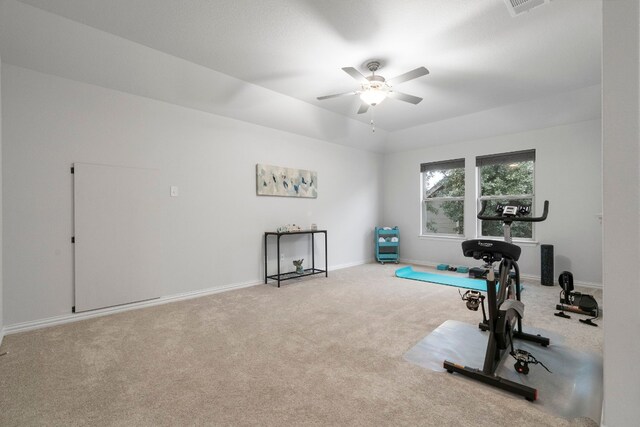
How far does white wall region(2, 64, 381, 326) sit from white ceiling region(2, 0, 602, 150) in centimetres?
88

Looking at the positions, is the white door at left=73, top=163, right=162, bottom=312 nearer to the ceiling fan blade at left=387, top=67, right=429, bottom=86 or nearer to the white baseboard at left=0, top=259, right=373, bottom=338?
the white baseboard at left=0, top=259, right=373, bottom=338

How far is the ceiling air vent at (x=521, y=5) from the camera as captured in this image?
A: 7.35 feet

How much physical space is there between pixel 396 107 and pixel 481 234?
117 inches

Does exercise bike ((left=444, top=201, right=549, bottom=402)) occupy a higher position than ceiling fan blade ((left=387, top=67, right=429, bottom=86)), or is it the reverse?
ceiling fan blade ((left=387, top=67, right=429, bottom=86))

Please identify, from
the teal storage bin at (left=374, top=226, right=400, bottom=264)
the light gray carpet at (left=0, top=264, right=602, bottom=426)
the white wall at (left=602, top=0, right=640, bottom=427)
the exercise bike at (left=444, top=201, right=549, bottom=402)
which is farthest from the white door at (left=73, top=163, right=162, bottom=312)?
the teal storage bin at (left=374, top=226, right=400, bottom=264)

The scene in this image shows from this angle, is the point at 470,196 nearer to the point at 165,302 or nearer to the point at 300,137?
the point at 300,137

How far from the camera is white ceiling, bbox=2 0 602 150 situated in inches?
96.3

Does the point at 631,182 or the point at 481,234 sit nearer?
the point at 631,182

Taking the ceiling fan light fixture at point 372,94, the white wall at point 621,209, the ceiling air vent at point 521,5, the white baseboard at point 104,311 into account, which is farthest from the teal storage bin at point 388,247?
the white wall at point 621,209

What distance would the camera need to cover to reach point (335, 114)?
5121mm

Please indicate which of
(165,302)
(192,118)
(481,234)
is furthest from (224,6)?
(481,234)

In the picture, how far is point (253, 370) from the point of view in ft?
6.83

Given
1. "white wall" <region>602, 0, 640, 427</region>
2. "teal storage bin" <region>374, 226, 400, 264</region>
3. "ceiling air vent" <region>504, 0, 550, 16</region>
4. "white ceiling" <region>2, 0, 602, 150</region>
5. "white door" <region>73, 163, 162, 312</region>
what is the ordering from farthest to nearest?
"teal storage bin" <region>374, 226, 400, 264</region> → "white door" <region>73, 163, 162, 312</region> → "white ceiling" <region>2, 0, 602, 150</region> → "ceiling air vent" <region>504, 0, 550, 16</region> → "white wall" <region>602, 0, 640, 427</region>

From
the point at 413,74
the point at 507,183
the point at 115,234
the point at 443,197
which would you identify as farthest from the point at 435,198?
the point at 115,234
